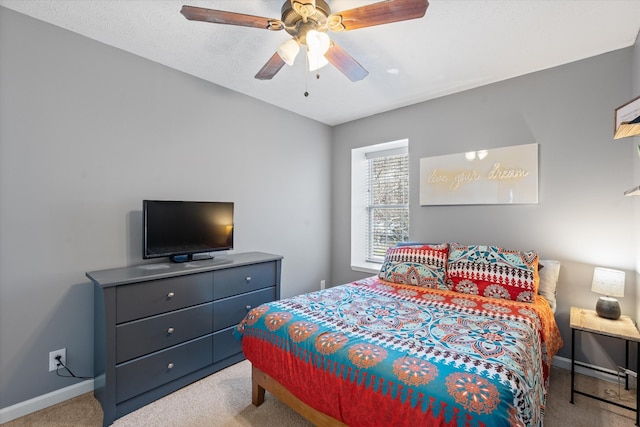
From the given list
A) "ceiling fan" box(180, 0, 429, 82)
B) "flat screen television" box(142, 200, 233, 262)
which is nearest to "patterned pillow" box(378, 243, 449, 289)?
"flat screen television" box(142, 200, 233, 262)

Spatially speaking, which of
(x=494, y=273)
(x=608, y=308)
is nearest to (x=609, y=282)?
(x=608, y=308)

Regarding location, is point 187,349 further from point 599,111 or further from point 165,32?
point 599,111

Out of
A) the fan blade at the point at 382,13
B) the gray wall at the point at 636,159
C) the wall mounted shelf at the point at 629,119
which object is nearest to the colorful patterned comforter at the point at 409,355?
the gray wall at the point at 636,159

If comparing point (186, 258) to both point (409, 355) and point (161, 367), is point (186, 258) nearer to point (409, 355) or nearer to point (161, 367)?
point (161, 367)

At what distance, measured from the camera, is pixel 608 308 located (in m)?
2.07

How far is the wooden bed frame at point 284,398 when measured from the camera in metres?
1.51

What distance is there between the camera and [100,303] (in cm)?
191

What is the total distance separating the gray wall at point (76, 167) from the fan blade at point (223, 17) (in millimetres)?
1234

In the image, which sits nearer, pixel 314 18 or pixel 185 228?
pixel 314 18

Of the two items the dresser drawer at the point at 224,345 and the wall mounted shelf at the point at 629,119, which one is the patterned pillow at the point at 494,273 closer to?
the wall mounted shelf at the point at 629,119

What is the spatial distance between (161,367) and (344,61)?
2.45m

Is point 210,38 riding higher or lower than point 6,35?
higher

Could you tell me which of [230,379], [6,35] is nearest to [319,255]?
[230,379]

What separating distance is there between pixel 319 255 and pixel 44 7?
3.39 metres
